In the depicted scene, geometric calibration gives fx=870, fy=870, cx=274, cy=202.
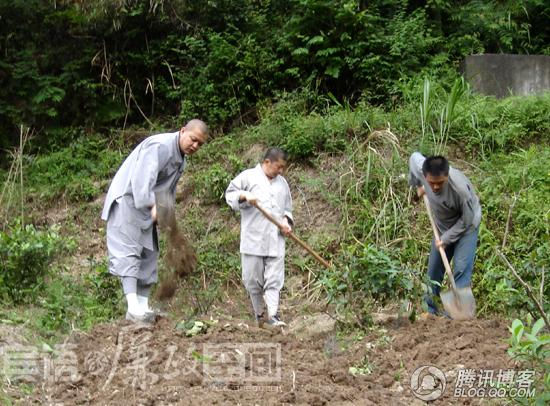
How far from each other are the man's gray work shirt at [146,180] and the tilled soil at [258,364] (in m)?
0.84

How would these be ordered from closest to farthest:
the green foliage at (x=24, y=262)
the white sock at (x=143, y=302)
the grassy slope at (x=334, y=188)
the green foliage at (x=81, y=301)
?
the white sock at (x=143, y=302) → the green foliage at (x=81, y=301) → the green foliage at (x=24, y=262) → the grassy slope at (x=334, y=188)

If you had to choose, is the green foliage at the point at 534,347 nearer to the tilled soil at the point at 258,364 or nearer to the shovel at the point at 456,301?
the tilled soil at the point at 258,364

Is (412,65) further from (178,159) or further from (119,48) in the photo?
(178,159)

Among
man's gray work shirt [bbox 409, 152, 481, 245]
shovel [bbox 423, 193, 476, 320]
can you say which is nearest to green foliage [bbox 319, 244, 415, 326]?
shovel [bbox 423, 193, 476, 320]

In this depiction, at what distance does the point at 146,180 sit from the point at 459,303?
2.65 metres

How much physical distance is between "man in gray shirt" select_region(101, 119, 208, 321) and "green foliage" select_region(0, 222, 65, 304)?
1321 millimetres

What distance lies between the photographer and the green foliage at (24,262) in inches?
301

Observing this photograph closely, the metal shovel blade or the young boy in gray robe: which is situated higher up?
the young boy in gray robe

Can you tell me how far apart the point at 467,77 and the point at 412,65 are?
753 mm

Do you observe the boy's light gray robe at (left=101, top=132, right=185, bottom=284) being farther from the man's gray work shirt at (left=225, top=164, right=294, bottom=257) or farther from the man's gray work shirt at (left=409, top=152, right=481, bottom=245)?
the man's gray work shirt at (left=409, top=152, right=481, bottom=245)

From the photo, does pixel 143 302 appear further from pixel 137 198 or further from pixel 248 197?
pixel 248 197

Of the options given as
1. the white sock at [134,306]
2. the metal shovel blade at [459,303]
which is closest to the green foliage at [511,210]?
the metal shovel blade at [459,303]

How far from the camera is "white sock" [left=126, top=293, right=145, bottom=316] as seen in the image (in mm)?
6453

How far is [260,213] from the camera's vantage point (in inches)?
292
